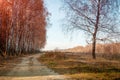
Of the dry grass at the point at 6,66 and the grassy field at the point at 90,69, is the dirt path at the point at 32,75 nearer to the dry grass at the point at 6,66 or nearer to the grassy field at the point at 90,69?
the dry grass at the point at 6,66

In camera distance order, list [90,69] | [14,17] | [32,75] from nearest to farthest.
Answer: [32,75] < [90,69] < [14,17]

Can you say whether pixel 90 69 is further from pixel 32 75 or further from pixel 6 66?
pixel 6 66

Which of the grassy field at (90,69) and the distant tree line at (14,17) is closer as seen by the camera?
the grassy field at (90,69)

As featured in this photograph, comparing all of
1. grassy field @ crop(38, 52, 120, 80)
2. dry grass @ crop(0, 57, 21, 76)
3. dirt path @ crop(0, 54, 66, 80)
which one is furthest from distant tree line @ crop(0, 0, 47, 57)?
dirt path @ crop(0, 54, 66, 80)

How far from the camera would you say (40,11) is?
50.5 metres

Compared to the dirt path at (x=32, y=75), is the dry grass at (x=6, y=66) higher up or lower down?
higher up

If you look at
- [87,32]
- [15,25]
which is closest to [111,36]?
[87,32]

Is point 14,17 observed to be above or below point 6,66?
above

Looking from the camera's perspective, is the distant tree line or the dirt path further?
the distant tree line

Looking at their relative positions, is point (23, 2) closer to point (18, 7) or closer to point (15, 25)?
point (18, 7)

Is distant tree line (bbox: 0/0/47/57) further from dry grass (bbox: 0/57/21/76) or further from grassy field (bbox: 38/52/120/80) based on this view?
grassy field (bbox: 38/52/120/80)

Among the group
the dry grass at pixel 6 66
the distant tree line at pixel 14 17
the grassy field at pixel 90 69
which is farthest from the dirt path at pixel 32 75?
the distant tree line at pixel 14 17

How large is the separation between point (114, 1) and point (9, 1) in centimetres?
1921

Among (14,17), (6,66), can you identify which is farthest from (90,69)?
(14,17)
